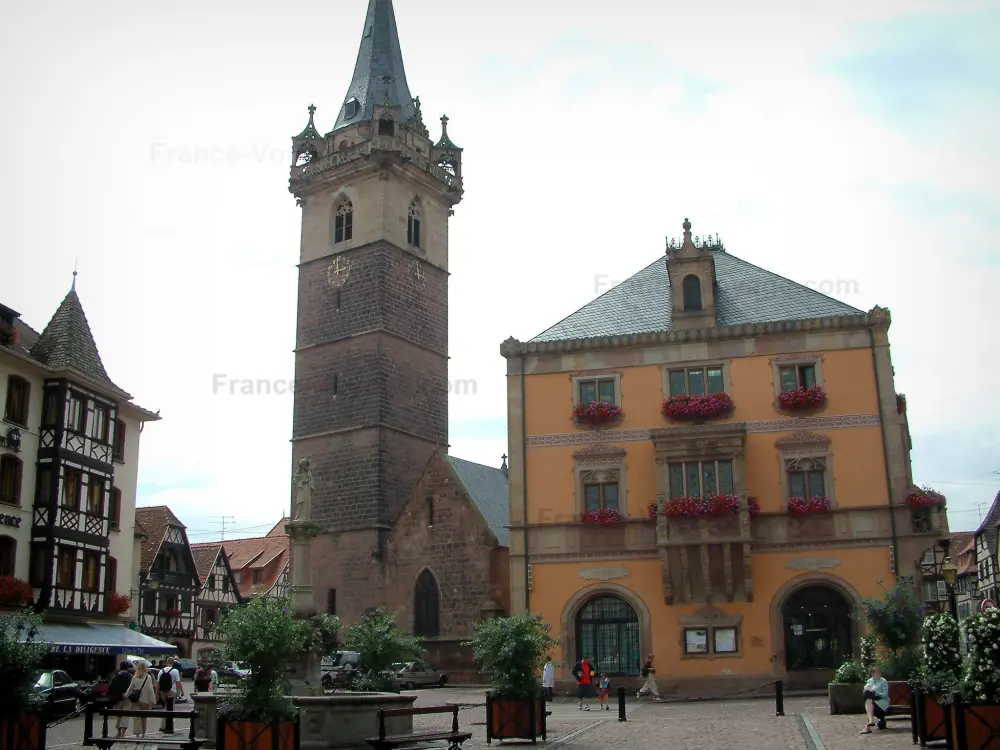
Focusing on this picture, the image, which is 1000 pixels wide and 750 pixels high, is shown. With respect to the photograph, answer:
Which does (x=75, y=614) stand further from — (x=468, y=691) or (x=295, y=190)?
(x=295, y=190)

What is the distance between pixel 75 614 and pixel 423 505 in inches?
537

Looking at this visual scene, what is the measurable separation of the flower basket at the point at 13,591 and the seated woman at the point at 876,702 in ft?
84.6

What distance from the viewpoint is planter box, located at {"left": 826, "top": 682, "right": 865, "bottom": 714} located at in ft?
73.6

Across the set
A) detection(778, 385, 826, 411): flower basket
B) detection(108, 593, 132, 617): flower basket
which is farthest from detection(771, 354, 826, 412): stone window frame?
detection(108, 593, 132, 617): flower basket

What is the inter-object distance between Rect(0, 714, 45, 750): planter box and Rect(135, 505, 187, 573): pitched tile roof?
42628mm

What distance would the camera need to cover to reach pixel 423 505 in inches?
1766

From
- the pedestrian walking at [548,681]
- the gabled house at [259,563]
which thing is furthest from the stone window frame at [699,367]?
the gabled house at [259,563]

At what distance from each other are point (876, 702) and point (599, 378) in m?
15.6

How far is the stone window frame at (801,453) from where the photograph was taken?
31.1 m

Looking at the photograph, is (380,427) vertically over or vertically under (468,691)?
over

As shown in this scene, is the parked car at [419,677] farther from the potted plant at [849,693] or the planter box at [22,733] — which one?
the planter box at [22,733]

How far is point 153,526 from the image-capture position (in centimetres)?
5728

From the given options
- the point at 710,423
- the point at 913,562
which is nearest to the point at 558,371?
the point at 710,423

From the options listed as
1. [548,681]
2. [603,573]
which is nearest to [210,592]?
[603,573]
